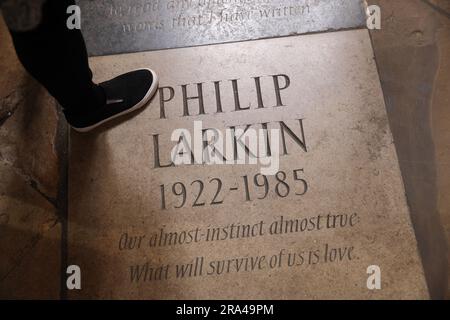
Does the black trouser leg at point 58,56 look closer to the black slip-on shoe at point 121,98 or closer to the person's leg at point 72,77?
the person's leg at point 72,77

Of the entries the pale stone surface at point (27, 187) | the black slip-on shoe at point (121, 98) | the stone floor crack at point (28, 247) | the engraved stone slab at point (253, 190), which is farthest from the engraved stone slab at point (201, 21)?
the stone floor crack at point (28, 247)

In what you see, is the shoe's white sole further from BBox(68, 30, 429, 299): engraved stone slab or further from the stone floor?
the stone floor

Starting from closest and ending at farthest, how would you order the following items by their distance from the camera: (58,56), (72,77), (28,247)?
1. (58,56)
2. (72,77)
3. (28,247)

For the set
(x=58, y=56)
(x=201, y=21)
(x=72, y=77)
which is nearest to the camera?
(x=58, y=56)

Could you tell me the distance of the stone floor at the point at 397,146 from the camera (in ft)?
5.99

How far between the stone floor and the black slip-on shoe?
0.17 meters

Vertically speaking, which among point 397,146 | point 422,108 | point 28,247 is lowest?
point 28,247

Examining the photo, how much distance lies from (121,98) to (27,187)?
0.56m

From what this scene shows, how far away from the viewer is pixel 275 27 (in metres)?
2.21

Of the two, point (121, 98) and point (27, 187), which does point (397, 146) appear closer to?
point (121, 98)

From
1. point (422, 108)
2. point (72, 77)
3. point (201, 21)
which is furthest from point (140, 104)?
point (422, 108)

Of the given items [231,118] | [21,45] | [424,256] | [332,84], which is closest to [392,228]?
[424,256]

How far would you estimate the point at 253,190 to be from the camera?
189 centimetres
